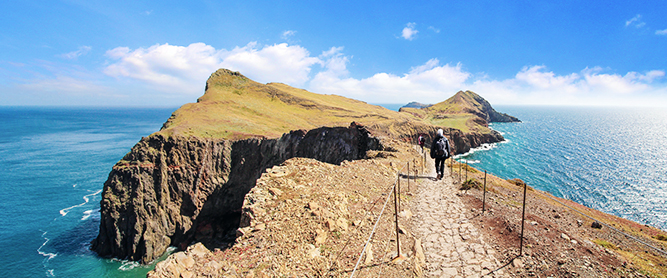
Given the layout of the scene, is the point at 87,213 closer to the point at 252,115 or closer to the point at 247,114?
the point at 247,114

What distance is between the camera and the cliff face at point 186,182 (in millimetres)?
42594

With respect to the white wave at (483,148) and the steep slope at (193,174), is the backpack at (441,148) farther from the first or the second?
the white wave at (483,148)

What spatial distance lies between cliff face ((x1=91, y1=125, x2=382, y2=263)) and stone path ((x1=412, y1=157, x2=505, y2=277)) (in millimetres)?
25146

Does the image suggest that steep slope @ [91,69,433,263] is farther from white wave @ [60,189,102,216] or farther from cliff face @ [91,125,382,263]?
white wave @ [60,189,102,216]

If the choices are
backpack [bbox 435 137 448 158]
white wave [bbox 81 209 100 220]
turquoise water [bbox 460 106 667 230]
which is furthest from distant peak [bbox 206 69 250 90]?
backpack [bbox 435 137 448 158]

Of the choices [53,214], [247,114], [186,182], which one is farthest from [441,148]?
[247,114]

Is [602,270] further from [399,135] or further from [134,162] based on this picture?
[399,135]

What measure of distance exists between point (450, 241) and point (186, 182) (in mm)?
51409

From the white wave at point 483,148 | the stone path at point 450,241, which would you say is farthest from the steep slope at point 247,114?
the stone path at point 450,241

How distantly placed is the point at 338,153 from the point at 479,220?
137 ft

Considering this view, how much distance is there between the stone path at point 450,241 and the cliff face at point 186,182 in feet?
82.5

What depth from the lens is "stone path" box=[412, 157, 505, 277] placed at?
8.41 m

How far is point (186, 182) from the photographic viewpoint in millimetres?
49156

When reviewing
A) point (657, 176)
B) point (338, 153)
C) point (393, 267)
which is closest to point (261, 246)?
point (393, 267)
